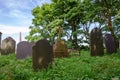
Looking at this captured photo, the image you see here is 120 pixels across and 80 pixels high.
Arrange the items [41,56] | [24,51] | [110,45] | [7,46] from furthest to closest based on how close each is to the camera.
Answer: [7,46] < [110,45] < [24,51] < [41,56]

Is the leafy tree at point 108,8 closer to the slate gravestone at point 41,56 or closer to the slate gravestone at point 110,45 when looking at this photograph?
the slate gravestone at point 110,45

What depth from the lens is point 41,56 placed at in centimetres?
1201

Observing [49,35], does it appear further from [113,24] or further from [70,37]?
[113,24]

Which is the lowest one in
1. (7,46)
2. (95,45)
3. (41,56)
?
(41,56)

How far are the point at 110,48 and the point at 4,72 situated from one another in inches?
394

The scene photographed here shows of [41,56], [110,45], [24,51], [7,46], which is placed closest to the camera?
[41,56]

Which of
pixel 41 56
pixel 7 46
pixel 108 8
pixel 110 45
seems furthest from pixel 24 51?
pixel 108 8

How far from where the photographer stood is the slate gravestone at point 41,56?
11945 millimetres

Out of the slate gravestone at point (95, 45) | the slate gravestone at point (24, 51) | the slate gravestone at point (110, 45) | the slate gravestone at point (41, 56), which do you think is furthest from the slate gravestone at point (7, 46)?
the slate gravestone at point (41, 56)

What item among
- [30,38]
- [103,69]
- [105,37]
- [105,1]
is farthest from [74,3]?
[103,69]

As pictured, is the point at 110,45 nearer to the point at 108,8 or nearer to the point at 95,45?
the point at 95,45

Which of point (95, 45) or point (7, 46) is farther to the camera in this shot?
point (7, 46)

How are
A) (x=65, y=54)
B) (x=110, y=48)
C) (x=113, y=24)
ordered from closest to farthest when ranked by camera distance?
1. (x=65, y=54)
2. (x=110, y=48)
3. (x=113, y=24)

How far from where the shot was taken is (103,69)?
11047 millimetres
